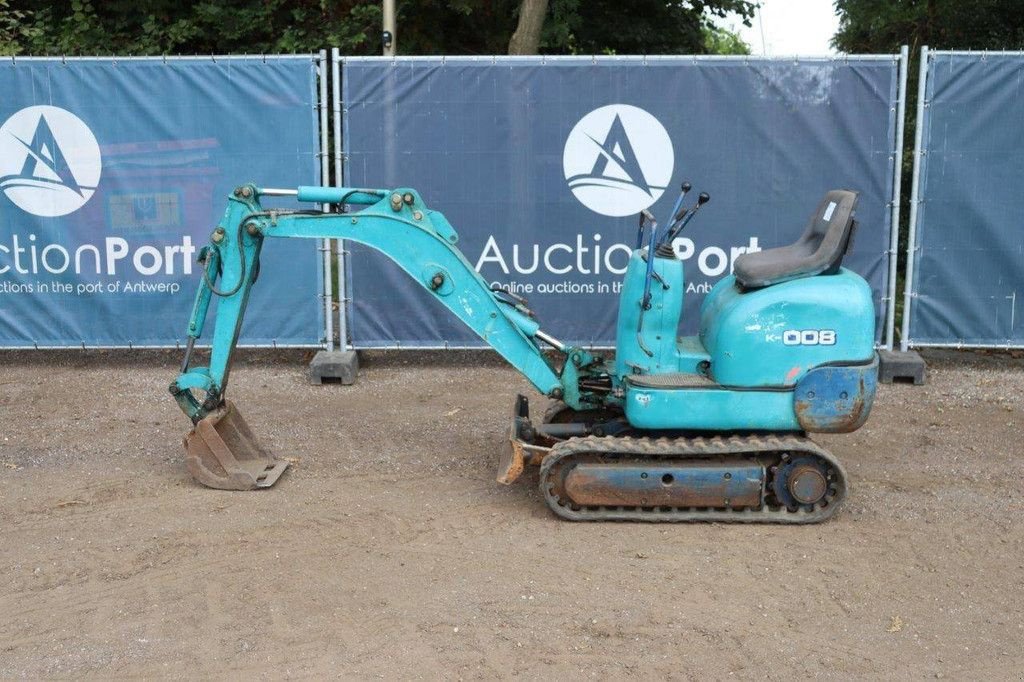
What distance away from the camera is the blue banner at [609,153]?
8867mm

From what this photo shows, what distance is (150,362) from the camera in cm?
981

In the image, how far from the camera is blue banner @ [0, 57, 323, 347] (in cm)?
895

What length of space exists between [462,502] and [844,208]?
270 centimetres

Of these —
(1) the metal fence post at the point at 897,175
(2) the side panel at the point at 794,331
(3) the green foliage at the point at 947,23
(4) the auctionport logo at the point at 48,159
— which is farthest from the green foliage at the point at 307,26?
(2) the side panel at the point at 794,331

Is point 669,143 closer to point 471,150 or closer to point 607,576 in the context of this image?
point 471,150

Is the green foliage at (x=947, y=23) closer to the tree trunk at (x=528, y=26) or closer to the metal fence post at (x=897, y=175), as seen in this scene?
the tree trunk at (x=528, y=26)

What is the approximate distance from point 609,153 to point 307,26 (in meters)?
8.43

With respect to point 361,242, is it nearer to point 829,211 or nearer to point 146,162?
point 829,211

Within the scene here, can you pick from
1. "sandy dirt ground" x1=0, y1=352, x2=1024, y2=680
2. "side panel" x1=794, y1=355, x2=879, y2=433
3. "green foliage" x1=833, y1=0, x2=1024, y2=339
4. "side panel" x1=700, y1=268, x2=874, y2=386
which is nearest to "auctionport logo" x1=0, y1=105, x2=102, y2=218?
"sandy dirt ground" x1=0, y1=352, x2=1024, y2=680

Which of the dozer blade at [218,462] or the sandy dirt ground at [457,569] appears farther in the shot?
the dozer blade at [218,462]

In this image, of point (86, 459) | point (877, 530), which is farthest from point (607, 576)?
point (86, 459)

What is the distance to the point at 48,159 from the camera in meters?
8.98

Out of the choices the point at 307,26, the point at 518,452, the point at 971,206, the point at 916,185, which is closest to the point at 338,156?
the point at 518,452

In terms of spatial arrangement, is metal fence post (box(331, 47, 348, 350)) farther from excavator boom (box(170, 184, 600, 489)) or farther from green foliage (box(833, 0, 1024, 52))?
green foliage (box(833, 0, 1024, 52))
